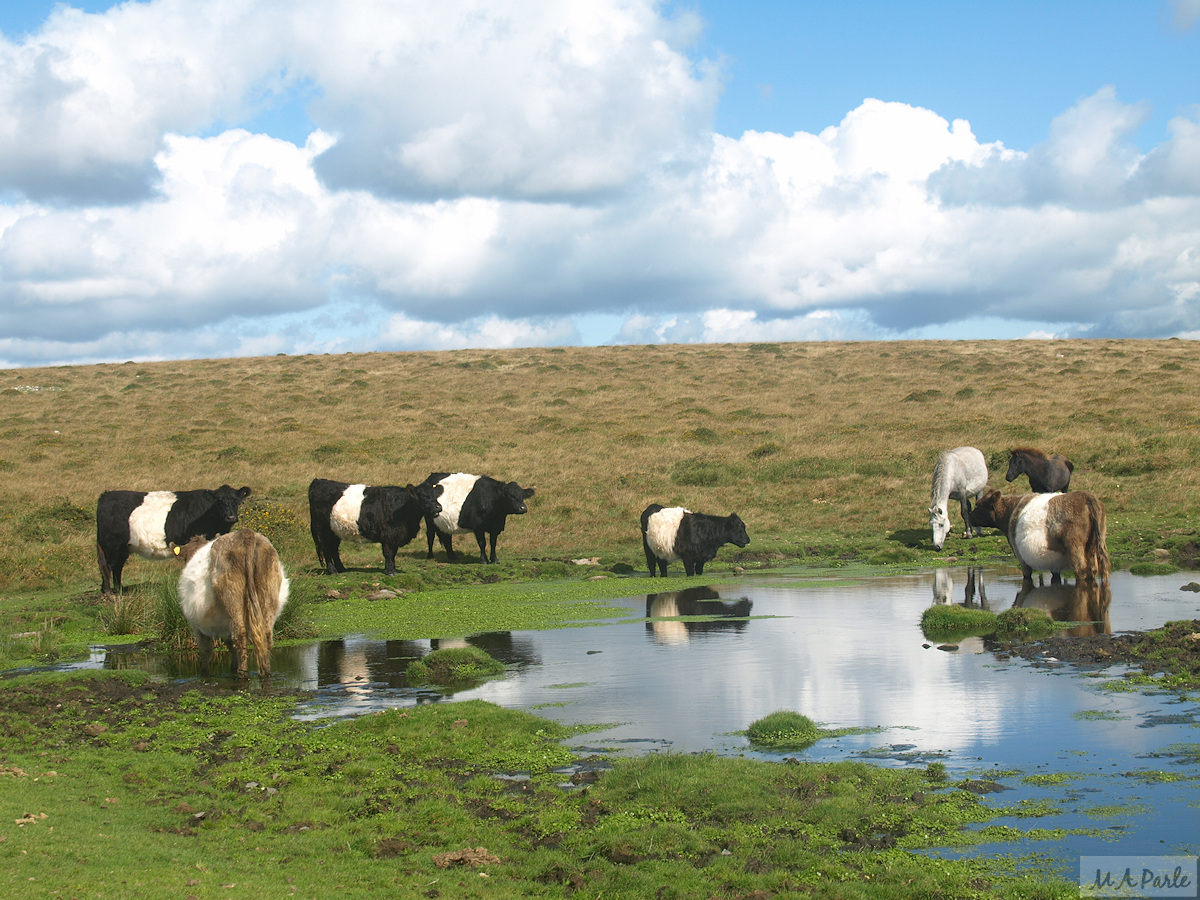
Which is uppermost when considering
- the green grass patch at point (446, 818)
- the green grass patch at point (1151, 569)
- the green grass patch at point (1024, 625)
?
the green grass patch at point (1151, 569)

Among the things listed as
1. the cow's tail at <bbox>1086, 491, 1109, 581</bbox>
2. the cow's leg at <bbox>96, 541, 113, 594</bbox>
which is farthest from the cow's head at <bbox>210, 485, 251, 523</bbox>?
the cow's tail at <bbox>1086, 491, 1109, 581</bbox>

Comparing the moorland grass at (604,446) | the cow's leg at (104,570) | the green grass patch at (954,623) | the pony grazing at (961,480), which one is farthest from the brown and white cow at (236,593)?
the pony grazing at (961,480)

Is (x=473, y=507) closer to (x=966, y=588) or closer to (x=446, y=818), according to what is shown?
(x=966, y=588)

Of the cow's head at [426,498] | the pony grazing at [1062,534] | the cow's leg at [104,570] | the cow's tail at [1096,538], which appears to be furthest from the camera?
the cow's head at [426,498]

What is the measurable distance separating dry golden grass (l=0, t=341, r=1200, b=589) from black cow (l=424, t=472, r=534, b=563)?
4.87 feet

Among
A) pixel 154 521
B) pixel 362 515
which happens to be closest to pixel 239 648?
pixel 154 521

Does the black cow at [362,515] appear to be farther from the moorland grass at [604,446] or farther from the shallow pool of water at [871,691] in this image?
the shallow pool of water at [871,691]

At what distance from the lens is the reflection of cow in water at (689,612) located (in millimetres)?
14328

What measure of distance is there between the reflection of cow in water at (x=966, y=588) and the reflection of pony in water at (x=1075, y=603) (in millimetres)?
578

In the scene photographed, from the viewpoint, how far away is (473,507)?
24.8 m

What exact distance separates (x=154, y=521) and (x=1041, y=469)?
69.6 feet

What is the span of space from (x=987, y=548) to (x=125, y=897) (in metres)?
21.4

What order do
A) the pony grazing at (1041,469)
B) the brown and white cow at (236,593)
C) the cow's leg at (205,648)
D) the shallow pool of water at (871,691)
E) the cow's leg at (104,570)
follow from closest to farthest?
the shallow pool of water at (871,691), the brown and white cow at (236,593), the cow's leg at (205,648), the cow's leg at (104,570), the pony grazing at (1041,469)

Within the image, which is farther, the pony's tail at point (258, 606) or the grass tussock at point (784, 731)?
the pony's tail at point (258, 606)
